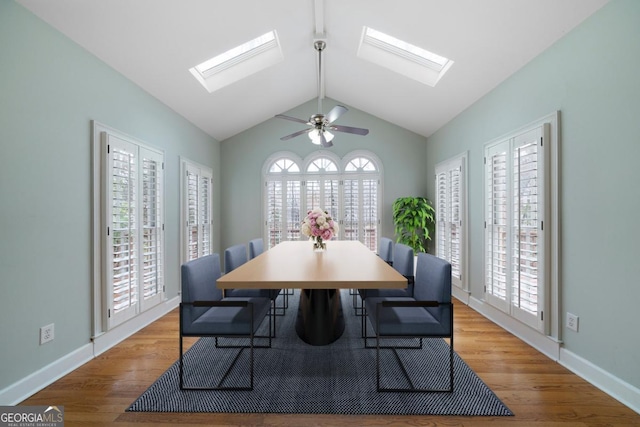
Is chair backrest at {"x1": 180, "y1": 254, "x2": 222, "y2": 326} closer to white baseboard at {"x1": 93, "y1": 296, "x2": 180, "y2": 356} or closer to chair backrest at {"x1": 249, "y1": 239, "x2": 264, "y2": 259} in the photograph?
chair backrest at {"x1": 249, "y1": 239, "x2": 264, "y2": 259}

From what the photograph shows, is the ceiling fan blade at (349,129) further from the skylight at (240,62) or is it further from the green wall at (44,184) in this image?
the green wall at (44,184)

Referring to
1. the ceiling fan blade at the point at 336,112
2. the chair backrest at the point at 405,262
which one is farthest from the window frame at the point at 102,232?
the chair backrest at the point at 405,262

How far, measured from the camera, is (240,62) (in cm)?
374

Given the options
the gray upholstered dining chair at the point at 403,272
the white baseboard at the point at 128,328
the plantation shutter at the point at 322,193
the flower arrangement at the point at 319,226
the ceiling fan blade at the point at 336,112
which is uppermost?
the ceiling fan blade at the point at 336,112

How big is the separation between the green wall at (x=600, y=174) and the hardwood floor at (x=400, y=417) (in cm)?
28

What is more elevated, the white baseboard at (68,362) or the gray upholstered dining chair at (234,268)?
the gray upholstered dining chair at (234,268)

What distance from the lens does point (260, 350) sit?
2.51 meters

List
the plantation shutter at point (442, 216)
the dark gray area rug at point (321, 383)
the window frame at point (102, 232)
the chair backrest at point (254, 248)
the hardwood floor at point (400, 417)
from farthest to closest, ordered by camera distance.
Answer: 1. the plantation shutter at point (442, 216)
2. the chair backrest at point (254, 248)
3. the window frame at point (102, 232)
4. the dark gray area rug at point (321, 383)
5. the hardwood floor at point (400, 417)

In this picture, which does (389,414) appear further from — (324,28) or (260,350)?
(324,28)

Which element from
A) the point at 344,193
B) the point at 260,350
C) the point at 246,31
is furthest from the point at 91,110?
the point at 344,193

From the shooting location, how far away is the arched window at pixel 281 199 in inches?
213

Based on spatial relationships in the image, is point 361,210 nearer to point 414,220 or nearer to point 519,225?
point 414,220

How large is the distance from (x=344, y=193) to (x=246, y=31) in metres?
3.08

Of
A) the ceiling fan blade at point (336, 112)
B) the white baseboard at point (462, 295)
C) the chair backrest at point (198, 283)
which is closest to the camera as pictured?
the chair backrest at point (198, 283)
